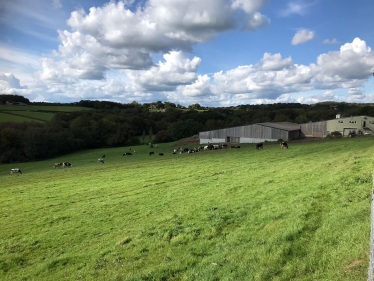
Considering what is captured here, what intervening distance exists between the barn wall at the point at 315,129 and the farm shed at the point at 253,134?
1.97 metres

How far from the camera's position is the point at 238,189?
14445mm

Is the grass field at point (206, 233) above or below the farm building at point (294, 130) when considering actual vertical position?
below

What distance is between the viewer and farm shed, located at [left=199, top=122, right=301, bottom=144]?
58.7 metres

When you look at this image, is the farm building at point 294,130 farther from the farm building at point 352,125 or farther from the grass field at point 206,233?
the grass field at point 206,233

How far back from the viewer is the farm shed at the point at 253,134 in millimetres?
58719

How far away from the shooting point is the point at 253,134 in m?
62.5

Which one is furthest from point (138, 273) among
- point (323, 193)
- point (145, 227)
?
point (323, 193)

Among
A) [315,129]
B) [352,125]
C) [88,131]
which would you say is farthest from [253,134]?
[88,131]

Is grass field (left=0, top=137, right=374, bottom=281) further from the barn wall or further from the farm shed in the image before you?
the barn wall

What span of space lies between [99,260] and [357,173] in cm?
1299

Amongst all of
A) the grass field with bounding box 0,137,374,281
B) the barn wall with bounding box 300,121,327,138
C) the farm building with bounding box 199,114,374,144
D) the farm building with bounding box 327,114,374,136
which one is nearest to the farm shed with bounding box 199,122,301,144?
the farm building with bounding box 199,114,374,144

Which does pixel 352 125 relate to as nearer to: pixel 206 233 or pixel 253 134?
pixel 253 134

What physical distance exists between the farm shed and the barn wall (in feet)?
6.45

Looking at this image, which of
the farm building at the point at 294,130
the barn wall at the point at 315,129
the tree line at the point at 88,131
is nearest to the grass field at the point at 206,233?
the farm building at the point at 294,130
